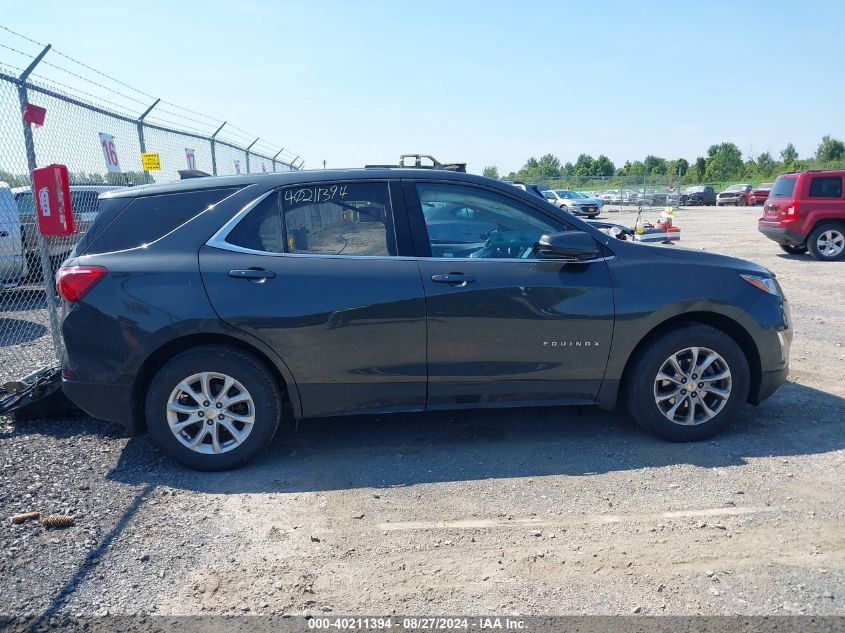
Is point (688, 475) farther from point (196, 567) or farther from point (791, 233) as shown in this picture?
point (791, 233)

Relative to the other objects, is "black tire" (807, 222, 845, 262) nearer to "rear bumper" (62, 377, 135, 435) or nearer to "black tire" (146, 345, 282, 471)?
"black tire" (146, 345, 282, 471)

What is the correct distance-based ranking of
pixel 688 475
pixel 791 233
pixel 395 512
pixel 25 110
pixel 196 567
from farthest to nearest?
pixel 791 233 < pixel 25 110 < pixel 688 475 < pixel 395 512 < pixel 196 567

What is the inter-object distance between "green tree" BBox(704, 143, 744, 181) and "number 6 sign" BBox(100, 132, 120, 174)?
77.9 metres

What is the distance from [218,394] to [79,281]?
3.47 feet

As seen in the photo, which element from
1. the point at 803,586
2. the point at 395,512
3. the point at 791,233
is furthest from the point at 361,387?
the point at 791,233

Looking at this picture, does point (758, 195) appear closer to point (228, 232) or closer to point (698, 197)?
point (698, 197)

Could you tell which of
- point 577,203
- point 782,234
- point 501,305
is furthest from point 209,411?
point 577,203

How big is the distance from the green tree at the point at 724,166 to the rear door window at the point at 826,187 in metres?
67.4

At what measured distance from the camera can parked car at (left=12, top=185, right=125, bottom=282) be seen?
814 cm

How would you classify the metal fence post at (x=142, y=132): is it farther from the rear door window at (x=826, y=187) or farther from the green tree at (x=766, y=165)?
the green tree at (x=766, y=165)

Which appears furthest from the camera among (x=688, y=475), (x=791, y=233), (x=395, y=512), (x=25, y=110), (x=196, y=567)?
(x=791, y=233)

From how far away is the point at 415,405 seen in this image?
13.8 feet

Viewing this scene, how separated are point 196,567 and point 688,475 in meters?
2.76

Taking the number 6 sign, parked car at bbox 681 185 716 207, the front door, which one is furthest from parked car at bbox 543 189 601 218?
the front door
